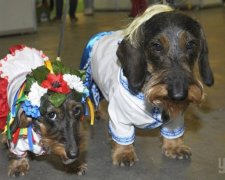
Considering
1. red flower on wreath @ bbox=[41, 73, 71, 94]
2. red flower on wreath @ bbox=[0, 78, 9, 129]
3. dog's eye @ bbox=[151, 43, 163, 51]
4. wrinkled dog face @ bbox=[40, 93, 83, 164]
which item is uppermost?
dog's eye @ bbox=[151, 43, 163, 51]

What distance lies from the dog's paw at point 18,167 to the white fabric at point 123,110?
63 cm

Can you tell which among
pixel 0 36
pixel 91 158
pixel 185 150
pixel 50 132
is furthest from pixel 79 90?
pixel 0 36

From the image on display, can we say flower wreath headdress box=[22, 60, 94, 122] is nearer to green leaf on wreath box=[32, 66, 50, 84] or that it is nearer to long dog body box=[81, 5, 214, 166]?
green leaf on wreath box=[32, 66, 50, 84]

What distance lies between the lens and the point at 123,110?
3.09m

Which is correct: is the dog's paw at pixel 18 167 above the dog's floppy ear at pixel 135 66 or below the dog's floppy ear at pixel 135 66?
below

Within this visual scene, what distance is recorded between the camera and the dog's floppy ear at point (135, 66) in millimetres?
2965

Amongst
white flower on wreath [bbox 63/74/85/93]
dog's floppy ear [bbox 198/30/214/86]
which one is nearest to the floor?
dog's floppy ear [bbox 198/30/214/86]

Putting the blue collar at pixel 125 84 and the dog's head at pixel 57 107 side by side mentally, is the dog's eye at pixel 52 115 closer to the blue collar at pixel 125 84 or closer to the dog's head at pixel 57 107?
the dog's head at pixel 57 107

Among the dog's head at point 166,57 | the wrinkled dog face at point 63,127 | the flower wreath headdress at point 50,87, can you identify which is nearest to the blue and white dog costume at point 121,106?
the dog's head at point 166,57

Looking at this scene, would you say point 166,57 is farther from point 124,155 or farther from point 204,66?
point 124,155

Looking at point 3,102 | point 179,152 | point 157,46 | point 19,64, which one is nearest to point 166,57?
point 157,46

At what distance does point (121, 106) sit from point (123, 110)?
31 mm

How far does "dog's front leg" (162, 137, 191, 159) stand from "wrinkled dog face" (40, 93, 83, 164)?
938mm

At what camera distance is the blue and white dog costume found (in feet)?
10.0
